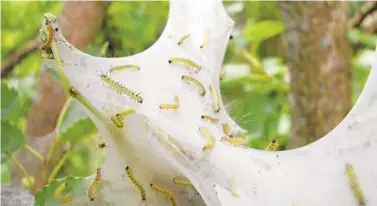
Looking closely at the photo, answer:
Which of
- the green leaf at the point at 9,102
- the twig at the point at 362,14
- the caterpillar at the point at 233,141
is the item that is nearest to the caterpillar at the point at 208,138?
the caterpillar at the point at 233,141

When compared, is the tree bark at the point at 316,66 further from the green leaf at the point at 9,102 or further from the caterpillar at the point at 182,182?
the caterpillar at the point at 182,182

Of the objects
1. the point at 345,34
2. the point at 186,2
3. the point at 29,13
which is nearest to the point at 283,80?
the point at 345,34

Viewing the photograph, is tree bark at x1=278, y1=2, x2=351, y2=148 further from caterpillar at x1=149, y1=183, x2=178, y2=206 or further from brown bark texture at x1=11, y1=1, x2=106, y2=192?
caterpillar at x1=149, y1=183, x2=178, y2=206

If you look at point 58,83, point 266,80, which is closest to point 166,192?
point 58,83

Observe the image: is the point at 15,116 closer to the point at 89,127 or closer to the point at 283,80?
the point at 89,127

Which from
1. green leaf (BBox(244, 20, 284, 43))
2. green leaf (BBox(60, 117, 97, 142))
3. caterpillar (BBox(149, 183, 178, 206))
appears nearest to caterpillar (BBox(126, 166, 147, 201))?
caterpillar (BBox(149, 183, 178, 206))
